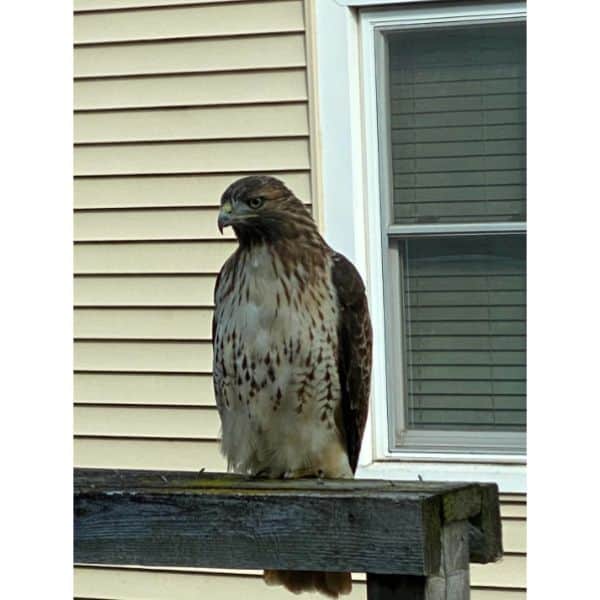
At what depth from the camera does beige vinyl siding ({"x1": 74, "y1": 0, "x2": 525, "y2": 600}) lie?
464 centimetres

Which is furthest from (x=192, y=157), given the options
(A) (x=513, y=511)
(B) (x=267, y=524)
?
(B) (x=267, y=524)

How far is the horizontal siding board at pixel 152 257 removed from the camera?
4773 millimetres

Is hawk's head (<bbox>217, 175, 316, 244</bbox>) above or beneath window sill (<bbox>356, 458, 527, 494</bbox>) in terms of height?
above

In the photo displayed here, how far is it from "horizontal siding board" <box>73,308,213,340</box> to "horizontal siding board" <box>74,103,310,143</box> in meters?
0.51

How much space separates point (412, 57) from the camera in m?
4.52

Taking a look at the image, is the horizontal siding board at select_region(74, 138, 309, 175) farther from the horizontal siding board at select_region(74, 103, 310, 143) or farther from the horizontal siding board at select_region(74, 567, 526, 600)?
the horizontal siding board at select_region(74, 567, 526, 600)

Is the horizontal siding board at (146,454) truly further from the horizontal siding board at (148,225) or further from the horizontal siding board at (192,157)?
the horizontal siding board at (192,157)

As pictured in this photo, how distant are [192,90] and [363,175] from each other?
22.9 inches

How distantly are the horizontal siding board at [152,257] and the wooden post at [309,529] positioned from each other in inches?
99.0

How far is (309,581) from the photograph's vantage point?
301 cm


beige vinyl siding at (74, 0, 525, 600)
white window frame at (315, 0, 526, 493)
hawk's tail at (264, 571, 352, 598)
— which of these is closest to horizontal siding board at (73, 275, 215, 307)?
beige vinyl siding at (74, 0, 525, 600)
